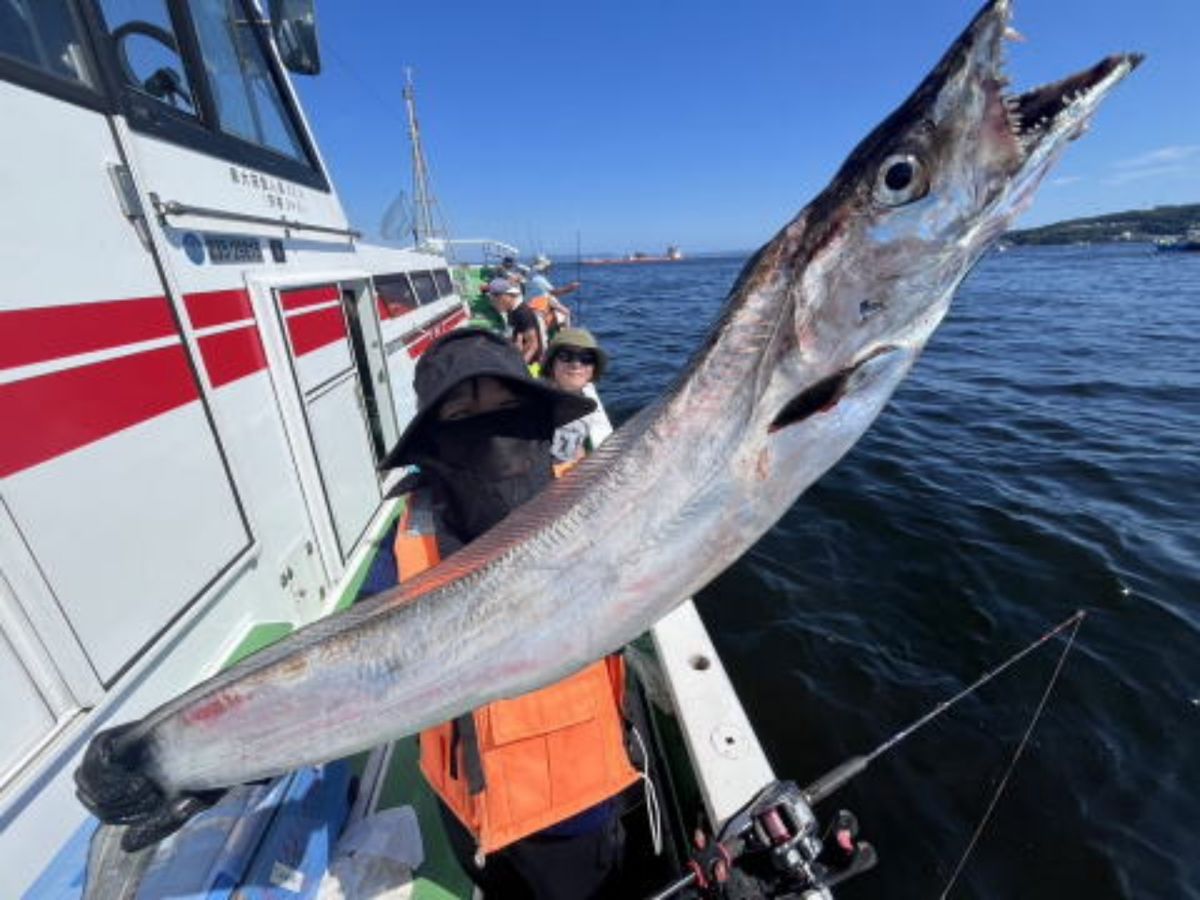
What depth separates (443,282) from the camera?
1112cm

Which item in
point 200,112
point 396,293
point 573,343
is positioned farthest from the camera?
point 396,293

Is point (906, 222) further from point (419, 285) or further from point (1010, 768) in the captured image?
point (419, 285)

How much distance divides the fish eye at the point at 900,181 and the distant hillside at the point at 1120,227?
111 meters

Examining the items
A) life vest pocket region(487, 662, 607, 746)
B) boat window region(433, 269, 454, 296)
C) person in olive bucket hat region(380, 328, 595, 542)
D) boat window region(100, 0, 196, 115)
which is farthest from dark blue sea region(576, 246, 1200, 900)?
boat window region(433, 269, 454, 296)

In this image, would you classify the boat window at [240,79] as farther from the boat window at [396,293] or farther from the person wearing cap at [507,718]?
the person wearing cap at [507,718]

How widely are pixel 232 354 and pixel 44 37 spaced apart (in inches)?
53.4

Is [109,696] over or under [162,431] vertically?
under

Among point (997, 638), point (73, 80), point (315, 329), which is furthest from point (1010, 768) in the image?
point (73, 80)

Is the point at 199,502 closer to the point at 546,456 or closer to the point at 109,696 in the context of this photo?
the point at 109,696

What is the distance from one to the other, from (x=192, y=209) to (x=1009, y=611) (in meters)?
6.89

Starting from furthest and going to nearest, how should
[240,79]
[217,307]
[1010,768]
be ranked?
[1010,768], [240,79], [217,307]

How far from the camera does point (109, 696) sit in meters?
2.03

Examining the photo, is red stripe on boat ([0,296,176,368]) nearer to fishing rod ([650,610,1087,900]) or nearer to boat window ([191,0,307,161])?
boat window ([191,0,307,161])

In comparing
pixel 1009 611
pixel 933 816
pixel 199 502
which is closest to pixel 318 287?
pixel 199 502
